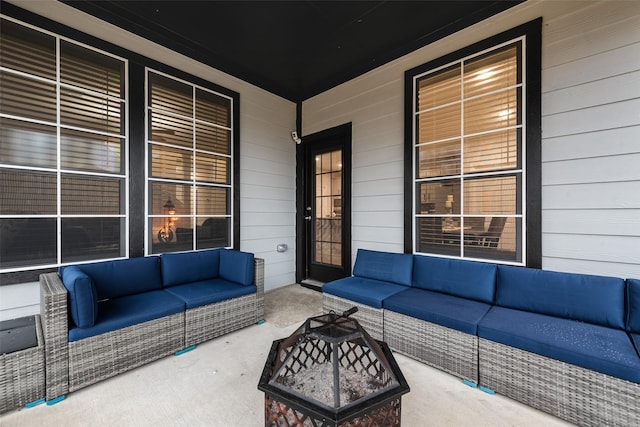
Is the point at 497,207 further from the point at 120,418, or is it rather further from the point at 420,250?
the point at 120,418

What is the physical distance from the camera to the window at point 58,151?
2.19m

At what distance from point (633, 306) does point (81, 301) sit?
3735 millimetres

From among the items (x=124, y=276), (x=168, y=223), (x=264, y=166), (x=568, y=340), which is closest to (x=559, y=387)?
(x=568, y=340)

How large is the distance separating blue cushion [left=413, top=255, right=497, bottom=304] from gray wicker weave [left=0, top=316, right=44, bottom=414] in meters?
2.98

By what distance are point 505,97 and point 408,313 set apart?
2.19 m

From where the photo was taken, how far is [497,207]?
8.36ft

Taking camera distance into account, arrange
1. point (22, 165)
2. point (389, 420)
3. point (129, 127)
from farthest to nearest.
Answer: point (129, 127)
point (22, 165)
point (389, 420)

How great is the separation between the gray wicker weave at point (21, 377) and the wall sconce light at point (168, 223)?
4.54 ft

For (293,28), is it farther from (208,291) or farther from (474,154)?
(208,291)

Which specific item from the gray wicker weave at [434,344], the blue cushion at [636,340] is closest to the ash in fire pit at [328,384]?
the gray wicker weave at [434,344]

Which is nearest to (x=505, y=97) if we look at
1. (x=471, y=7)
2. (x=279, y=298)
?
(x=471, y=7)

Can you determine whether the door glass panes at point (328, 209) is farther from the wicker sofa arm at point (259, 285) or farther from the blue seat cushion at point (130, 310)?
the blue seat cushion at point (130, 310)

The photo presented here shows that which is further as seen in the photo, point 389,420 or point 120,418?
point 120,418

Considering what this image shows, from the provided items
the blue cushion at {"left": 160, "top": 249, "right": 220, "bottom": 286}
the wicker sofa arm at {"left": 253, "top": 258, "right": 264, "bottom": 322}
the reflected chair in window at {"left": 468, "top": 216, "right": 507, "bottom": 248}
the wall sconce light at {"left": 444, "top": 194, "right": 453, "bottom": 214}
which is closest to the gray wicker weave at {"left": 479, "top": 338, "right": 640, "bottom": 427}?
the reflected chair in window at {"left": 468, "top": 216, "right": 507, "bottom": 248}
